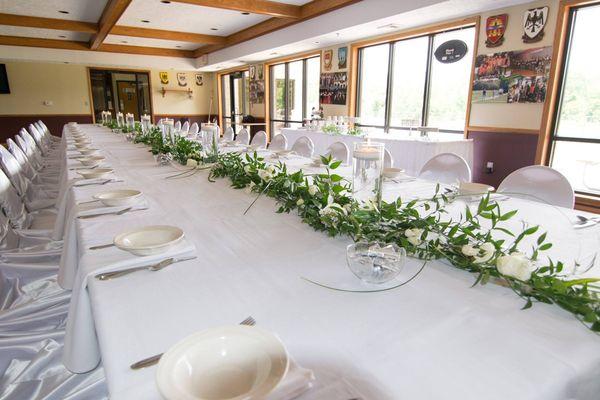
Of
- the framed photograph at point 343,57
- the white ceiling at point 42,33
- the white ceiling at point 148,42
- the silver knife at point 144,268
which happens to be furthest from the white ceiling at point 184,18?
the silver knife at point 144,268

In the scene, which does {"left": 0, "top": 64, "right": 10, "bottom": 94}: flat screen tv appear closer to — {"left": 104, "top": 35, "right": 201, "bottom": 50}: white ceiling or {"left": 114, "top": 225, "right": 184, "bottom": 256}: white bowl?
{"left": 104, "top": 35, "right": 201, "bottom": 50}: white ceiling

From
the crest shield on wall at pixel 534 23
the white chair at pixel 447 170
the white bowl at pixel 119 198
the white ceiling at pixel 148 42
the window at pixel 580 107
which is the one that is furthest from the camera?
the white ceiling at pixel 148 42

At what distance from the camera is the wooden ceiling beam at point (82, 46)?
28.4 feet

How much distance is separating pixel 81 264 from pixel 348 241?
0.80m

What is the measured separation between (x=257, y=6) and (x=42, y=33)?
18.8 feet

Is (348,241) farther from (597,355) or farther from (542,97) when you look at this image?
(542,97)

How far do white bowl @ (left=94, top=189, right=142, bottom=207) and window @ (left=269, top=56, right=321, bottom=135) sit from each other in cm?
647

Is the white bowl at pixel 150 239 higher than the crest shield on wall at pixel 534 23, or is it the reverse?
the crest shield on wall at pixel 534 23

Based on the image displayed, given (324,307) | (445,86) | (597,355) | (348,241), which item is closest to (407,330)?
(324,307)

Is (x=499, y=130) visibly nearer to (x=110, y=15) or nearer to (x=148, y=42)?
(x=110, y=15)

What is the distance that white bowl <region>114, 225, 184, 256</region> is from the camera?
1037mm

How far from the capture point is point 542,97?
409 centimetres

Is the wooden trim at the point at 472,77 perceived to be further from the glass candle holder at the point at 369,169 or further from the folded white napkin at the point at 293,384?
the folded white napkin at the point at 293,384

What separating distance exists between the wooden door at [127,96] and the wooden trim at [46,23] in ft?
13.3
